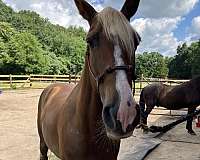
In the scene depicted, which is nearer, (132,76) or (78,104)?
(132,76)

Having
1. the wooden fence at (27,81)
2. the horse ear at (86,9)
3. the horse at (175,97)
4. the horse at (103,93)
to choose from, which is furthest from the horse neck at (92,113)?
the wooden fence at (27,81)

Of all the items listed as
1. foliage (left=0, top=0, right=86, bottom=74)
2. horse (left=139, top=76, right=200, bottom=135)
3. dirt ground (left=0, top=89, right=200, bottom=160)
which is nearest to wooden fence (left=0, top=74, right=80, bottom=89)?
foliage (left=0, top=0, right=86, bottom=74)

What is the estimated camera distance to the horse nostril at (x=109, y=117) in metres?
1.45

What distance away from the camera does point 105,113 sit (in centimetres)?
149

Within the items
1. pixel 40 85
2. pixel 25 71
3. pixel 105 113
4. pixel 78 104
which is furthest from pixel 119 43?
pixel 25 71

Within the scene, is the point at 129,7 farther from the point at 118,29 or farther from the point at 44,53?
the point at 44,53

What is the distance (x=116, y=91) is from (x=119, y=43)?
27 centimetres

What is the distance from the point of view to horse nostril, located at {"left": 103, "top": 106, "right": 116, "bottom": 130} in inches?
56.9

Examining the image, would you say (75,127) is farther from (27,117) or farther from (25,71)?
(25,71)

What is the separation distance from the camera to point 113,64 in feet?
5.11

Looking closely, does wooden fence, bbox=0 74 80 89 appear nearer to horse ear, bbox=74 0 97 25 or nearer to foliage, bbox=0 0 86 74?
foliage, bbox=0 0 86 74

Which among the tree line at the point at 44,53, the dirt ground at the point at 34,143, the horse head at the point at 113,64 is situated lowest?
the dirt ground at the point at 34,143

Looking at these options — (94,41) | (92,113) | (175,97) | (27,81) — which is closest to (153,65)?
(27,81)

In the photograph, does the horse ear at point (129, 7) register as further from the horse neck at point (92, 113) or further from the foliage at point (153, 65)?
the foliage at point (153, 65)
